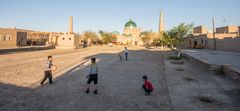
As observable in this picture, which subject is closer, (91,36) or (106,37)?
(91,36)

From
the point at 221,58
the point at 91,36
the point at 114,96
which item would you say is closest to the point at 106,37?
the point at 91,36

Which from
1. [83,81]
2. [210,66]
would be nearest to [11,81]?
[83,81]

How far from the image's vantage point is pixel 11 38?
5144 cm

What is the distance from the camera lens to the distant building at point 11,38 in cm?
4840

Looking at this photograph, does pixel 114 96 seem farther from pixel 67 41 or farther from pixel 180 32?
pixel 67 41

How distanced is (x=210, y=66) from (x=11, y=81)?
11918 mm

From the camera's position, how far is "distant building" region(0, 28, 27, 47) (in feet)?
159

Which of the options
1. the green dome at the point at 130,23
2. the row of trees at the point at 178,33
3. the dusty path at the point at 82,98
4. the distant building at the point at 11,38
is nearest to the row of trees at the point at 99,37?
the green dome at the point at 130,23

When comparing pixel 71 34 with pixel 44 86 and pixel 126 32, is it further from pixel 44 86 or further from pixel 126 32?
pixel 126 32

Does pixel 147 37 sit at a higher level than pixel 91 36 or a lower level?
higher

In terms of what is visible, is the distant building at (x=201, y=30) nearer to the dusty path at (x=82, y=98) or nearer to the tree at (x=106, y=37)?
the tree at (x=106, y=37)

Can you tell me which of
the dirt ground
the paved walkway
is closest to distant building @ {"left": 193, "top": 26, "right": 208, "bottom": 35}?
the paved walkway

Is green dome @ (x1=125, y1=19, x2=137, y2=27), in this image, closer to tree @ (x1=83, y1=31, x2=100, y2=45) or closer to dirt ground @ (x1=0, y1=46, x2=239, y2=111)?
tree @ (x1=83, y1=31, x2=100, y2=45)

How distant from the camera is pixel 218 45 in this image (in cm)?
4672
